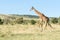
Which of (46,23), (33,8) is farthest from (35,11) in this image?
(46,23)

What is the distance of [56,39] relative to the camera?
1304cm

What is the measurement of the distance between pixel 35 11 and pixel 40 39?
7063 millimetres

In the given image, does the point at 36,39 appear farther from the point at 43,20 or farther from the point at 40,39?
the point at 43,20

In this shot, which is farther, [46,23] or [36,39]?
[46,23]

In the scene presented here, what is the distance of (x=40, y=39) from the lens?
43.3ft

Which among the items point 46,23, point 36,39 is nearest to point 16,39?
point 36,39

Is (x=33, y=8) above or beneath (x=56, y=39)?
above

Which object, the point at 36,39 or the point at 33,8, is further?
the point at 33,8

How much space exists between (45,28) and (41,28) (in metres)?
0.39

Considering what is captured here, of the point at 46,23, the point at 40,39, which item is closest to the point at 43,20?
the point at 46,23

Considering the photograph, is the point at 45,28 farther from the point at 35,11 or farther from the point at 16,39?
the point at 16,39

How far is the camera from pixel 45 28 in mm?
19531

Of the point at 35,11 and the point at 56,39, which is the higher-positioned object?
the point at 35,11

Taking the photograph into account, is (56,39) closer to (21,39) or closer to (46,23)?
(21,39)
